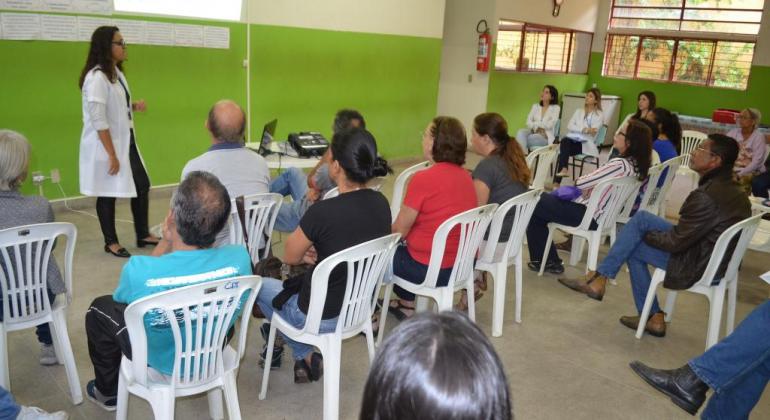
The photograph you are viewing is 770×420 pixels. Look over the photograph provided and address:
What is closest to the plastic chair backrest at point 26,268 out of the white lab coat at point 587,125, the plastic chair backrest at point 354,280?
the plastic chair backrest at point 354,280

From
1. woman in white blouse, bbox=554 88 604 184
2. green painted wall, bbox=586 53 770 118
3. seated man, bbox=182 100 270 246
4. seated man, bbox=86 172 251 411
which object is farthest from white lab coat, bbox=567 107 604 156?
seated man, bbox=86 172 251 411

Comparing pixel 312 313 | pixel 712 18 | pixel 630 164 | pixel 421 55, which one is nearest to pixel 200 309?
pixel 312 313

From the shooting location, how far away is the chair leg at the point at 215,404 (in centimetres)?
228

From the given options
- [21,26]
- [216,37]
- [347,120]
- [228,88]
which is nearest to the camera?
[347,120]

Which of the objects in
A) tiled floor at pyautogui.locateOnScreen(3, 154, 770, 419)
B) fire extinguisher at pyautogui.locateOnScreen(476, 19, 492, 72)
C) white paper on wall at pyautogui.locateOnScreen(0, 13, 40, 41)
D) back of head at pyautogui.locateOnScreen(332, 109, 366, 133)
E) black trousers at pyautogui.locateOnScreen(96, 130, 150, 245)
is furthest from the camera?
fire extinguisher at pyautogui.locateOnScreen(476, 19, 492, 72)

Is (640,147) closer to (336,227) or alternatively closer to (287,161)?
(287,161)

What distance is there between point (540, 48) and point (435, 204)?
26.8ft

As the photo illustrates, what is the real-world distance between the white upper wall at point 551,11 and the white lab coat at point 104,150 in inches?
247

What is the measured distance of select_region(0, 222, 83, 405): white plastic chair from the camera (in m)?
2.05

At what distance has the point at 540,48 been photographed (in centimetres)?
999

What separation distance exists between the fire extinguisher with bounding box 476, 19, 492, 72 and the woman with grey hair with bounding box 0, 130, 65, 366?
7.19 m

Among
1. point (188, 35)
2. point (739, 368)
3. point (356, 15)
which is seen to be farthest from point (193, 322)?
point (356, 15)

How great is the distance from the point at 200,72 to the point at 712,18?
8.61 meters

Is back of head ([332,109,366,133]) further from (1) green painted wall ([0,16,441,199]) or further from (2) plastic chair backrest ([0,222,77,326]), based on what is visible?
(1) green painted wall ([0,16,441,199])
